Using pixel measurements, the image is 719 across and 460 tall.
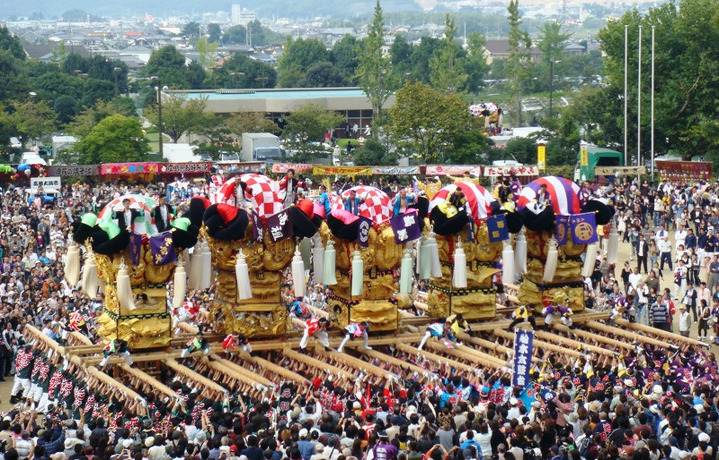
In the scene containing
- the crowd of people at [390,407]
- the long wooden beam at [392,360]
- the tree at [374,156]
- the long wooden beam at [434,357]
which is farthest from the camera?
the tree at [374,156]

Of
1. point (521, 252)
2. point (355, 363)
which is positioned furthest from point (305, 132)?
point (355, 363)

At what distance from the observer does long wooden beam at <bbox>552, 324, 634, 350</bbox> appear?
27297mm

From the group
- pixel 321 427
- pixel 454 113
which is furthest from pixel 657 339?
pixel 454 113

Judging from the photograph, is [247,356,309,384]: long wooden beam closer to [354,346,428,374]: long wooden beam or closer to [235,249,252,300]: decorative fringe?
[235,249,252,300]: decorative fringe

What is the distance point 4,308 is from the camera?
32281mm

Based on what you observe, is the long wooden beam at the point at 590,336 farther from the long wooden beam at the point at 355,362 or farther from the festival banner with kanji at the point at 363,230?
the long wooden beam at the point at 355,362

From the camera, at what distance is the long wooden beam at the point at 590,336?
27297mm

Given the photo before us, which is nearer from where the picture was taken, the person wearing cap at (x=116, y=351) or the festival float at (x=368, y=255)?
the person wearing cap at (x=116, y=351)

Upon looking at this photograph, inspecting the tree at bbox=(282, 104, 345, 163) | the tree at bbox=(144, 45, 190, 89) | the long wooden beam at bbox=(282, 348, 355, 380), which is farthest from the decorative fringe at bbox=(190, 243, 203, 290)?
the tree at bbox=(144, 45, 190, 89)

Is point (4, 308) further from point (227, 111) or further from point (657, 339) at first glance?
point (227, 111)

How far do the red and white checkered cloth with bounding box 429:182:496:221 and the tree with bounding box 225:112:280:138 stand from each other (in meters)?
55.9

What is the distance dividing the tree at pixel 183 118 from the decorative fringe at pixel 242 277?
56.7 metres

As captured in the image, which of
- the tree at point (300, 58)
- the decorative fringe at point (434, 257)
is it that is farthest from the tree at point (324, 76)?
the decorative fringe at point (434, 257)

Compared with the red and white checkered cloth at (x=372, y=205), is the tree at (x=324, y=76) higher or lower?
higher
